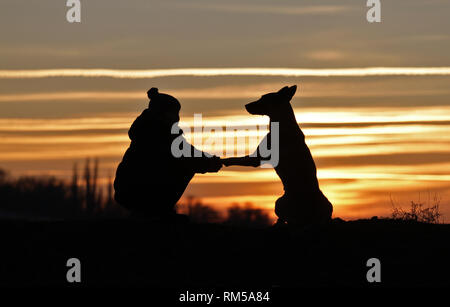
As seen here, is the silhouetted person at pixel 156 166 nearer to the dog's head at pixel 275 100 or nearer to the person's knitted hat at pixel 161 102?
the person's knitted hat at pixel 161 102

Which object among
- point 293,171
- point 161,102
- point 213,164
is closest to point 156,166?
point 213,164

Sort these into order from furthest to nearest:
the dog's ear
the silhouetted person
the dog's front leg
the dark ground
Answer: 1. the silhouetted person
2. the dog's front leg
3. the dog's ear
4. the dark ground

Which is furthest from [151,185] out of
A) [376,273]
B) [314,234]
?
[376,273]

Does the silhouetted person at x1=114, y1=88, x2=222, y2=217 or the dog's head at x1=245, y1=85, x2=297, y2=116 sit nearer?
the dog's head at x1=245, y1=85, x2=297, y2=116

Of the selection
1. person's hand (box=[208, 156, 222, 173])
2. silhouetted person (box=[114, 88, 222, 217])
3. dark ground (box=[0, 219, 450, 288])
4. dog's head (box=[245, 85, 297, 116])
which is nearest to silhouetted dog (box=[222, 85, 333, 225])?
dog's head (box=[245, 85, 297, 116])

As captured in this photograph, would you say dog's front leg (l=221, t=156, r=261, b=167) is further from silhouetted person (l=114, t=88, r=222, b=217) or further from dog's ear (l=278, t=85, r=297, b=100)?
dog's ear (l=278, t=85, r=297, b=100)

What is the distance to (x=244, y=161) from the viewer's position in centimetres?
1961

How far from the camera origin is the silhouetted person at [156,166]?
19.8 meters

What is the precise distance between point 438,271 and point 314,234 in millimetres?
2173

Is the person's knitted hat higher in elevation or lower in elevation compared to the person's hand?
higher

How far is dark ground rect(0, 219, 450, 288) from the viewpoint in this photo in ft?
58.5
